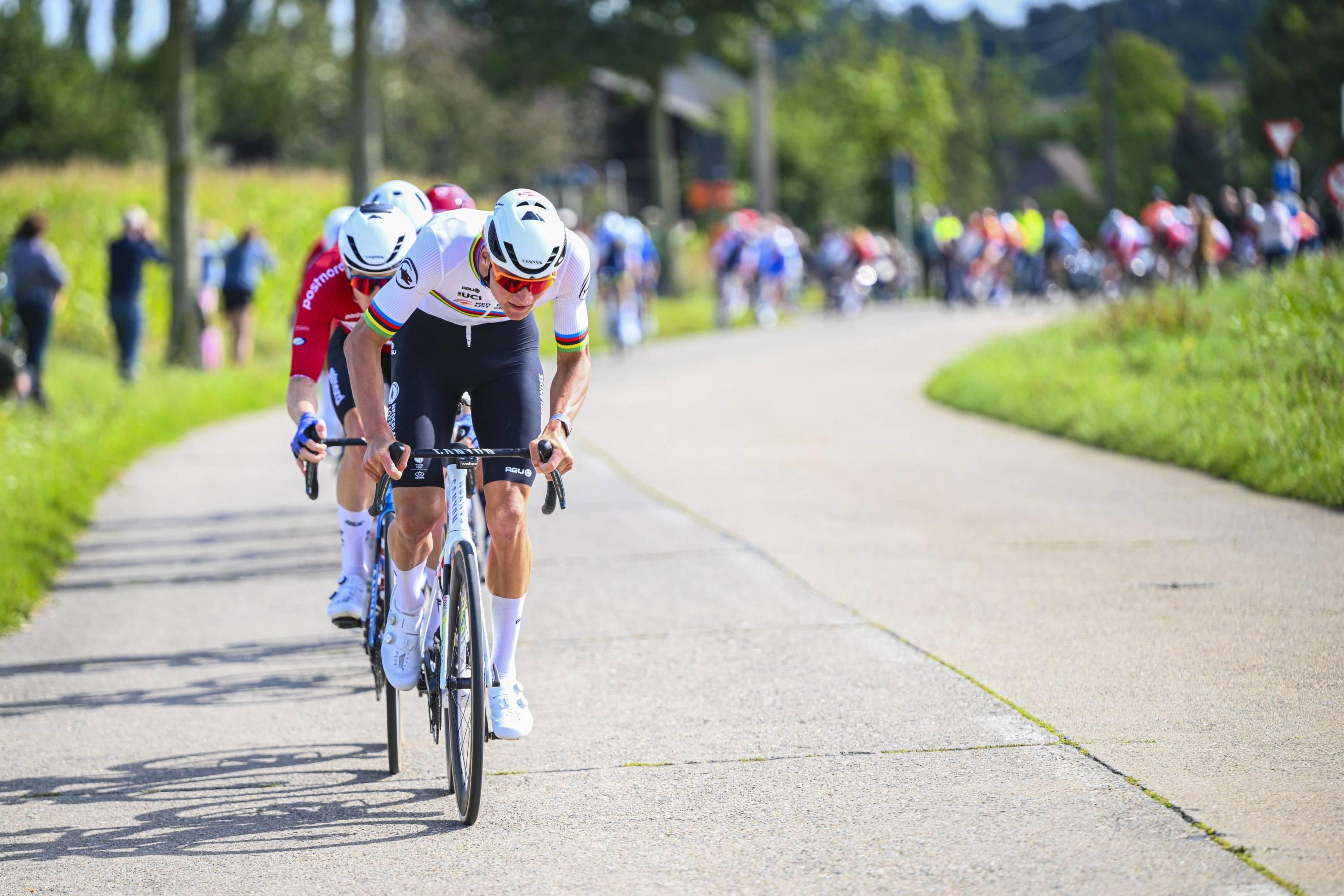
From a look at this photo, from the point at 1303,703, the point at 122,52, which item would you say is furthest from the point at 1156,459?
the point at 122,52

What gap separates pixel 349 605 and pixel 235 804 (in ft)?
4.09

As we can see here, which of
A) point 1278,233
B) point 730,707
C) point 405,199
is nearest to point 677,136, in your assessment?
point 1278,233

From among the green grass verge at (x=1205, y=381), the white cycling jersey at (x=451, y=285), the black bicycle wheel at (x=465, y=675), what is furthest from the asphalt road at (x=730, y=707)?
the white cycling jersey at (x=451, y=285)

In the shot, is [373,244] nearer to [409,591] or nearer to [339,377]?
[409,591]

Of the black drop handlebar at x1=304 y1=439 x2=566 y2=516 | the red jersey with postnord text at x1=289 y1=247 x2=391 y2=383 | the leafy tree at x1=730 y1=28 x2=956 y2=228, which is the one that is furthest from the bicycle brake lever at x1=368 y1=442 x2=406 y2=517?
the leafy tree at x1=730 y1=28 x2=956 y2=228

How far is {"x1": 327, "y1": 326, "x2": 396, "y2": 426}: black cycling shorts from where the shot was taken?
7.15 metres

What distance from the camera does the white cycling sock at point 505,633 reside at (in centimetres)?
537

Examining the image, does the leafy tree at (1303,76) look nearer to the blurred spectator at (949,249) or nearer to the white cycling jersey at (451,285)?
the blurred spectator at (949,249)

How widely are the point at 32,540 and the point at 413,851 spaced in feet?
21.2

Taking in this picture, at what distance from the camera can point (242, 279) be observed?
22875 mm

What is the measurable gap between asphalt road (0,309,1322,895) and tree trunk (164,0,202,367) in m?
11.3

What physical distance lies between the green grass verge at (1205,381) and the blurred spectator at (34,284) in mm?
9332

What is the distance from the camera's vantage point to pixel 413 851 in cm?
487

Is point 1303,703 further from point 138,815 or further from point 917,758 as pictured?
point 138,815
